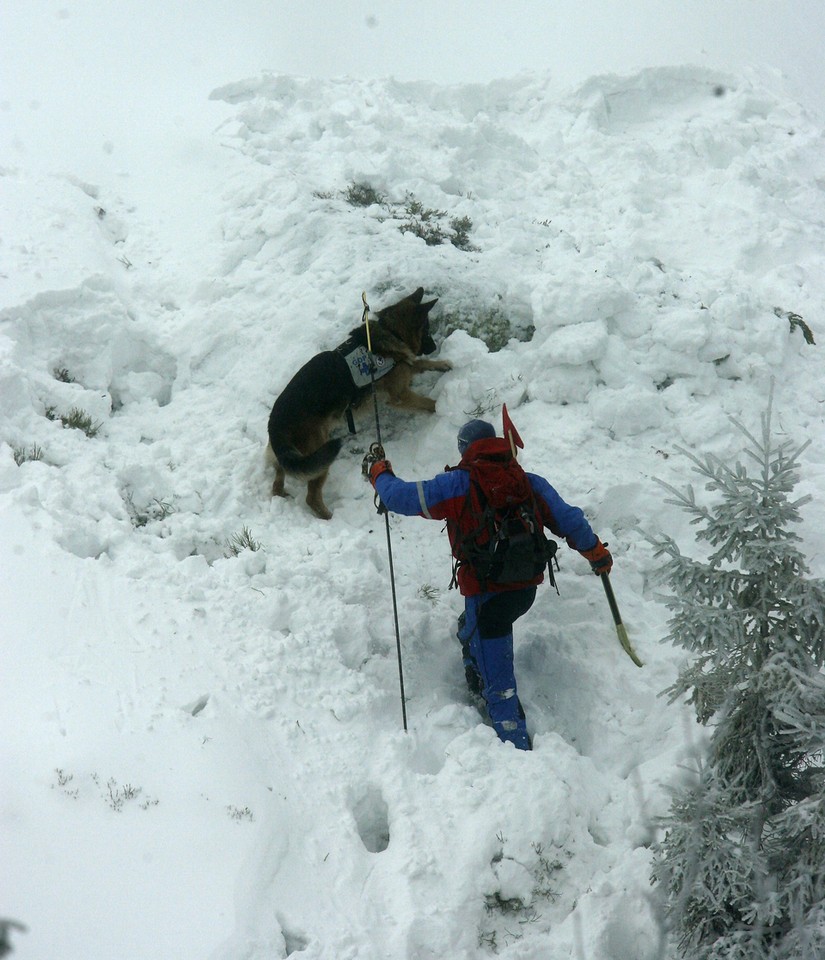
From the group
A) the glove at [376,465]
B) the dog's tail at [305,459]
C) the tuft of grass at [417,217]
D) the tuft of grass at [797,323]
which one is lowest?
the dog's tail at [305,459]

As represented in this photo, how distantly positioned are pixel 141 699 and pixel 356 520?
2.53 metres

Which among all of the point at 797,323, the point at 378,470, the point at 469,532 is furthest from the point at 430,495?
the point at 797,323

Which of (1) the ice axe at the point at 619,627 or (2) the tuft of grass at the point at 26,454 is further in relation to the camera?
(2) the tuft of grass at the point at 26,454

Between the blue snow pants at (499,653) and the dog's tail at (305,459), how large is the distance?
191 cm

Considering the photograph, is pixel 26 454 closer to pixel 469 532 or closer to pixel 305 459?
pixel 305 459

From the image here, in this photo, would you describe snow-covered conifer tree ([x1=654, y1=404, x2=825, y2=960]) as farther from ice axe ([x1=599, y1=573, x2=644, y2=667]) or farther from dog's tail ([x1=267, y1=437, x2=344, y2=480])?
dog's tail ([x1=267, y1=437, x2=344, y2=480])

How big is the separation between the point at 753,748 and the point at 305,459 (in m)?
3.92

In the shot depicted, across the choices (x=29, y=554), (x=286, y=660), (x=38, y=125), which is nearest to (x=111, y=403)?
(x=29, y=554)

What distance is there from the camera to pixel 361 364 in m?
6.39

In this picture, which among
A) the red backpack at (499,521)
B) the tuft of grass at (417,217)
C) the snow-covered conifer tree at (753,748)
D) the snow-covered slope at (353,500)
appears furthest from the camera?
the tuft of grass at (417,217)

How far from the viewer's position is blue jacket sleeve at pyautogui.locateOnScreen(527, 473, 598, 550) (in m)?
4.81

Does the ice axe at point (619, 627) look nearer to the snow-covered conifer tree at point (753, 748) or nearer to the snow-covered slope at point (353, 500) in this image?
the snow-covered slope at point (353, 500)

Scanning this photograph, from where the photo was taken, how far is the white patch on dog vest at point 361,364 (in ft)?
20.9

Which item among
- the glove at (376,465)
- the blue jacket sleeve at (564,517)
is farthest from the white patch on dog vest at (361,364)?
the blue jacket sleeve at (564,517)
